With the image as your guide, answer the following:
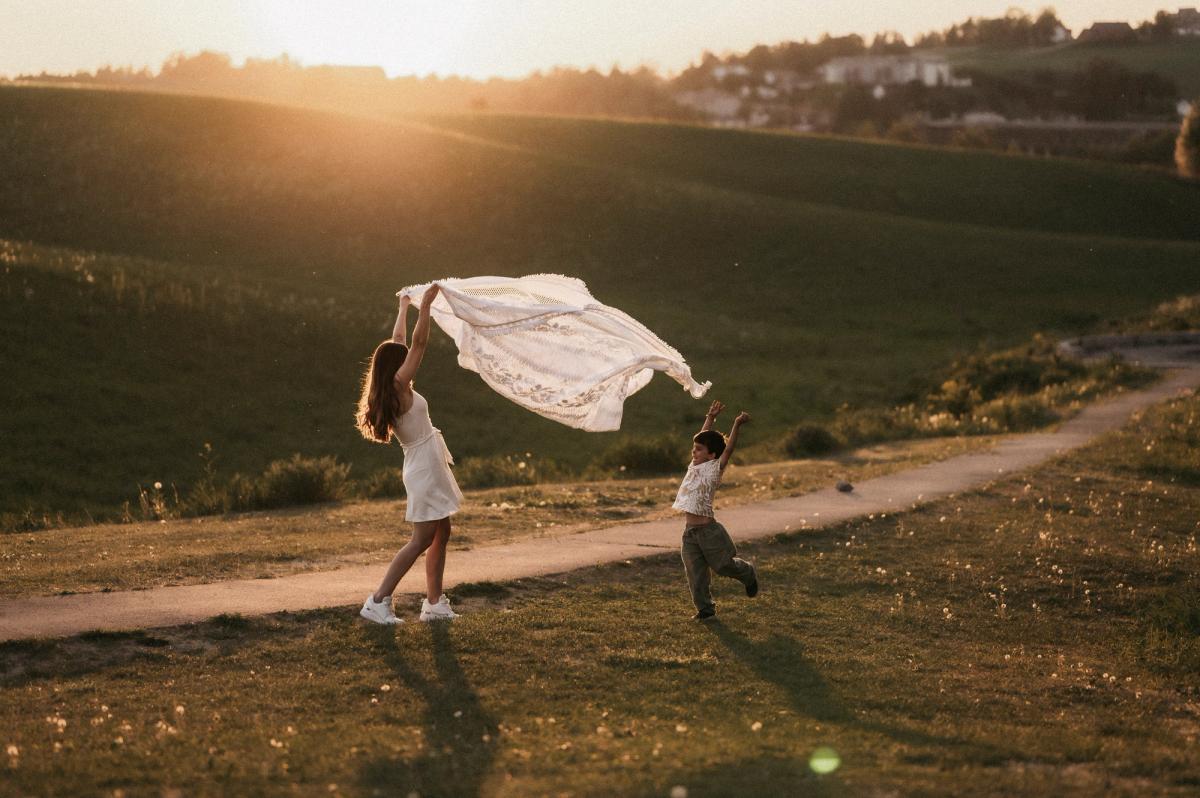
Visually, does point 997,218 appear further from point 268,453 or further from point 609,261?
point 268,453

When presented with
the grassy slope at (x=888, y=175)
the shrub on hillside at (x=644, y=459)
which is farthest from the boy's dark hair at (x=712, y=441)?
the grassy slope at (x=888, y=175)

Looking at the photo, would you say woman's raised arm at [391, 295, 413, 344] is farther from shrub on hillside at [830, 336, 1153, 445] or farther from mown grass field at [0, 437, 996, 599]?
shrub on hillside at [830, 336, 1153, 445]

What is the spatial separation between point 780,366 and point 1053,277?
24.4m

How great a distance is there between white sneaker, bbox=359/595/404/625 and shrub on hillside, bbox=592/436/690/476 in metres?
13.7

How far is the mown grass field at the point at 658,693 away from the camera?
723 cm

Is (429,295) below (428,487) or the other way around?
→ the other way around

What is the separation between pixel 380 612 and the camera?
33.7 ft

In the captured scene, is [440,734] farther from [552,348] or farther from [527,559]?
[527,559]

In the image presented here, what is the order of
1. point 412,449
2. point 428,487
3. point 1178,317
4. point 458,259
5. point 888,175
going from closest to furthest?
point 428,487
point 412,449
point 1178,317
point 458,259
point 888,175

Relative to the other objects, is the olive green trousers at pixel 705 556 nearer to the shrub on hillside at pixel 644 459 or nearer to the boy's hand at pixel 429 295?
the boy's hand at pixel 429 295

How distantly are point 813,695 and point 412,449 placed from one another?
3466 millimetres

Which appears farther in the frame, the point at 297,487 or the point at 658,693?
the point at 297,487

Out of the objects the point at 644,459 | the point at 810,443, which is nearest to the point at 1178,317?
the point at 810,443

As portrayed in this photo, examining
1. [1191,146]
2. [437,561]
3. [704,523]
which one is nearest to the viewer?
[437,561]
